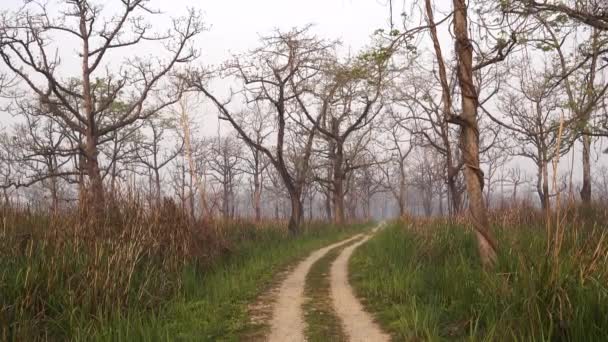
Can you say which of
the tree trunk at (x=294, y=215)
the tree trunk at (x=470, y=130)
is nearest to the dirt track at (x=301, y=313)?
the tree trunk at (x=470, y=130)

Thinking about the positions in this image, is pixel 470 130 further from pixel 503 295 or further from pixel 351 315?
pixel 351 315

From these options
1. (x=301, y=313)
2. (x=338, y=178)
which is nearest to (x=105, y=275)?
(x=301, y=313)

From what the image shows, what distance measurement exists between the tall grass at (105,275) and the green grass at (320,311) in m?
1.11

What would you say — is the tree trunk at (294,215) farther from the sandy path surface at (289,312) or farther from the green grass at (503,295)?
the green grass at (503,295)

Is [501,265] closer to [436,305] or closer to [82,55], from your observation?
[436,305]

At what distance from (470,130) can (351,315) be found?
3487 millimetres

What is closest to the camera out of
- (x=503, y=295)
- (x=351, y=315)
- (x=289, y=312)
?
(x=503, y=295)

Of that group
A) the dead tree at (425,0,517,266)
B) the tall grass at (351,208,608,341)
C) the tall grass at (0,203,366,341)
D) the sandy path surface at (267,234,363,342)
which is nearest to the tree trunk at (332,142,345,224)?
the sandy path surface at (267,234,363,342)

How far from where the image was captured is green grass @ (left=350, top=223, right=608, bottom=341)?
160 inches

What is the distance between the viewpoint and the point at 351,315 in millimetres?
6773

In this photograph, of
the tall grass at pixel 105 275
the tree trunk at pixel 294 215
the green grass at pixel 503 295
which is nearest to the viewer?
the green grass at pixel 503 295

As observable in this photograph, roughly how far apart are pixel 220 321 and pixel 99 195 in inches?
136

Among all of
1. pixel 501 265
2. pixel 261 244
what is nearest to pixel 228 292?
pixel 501 265

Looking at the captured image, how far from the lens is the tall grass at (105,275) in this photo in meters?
5.12
